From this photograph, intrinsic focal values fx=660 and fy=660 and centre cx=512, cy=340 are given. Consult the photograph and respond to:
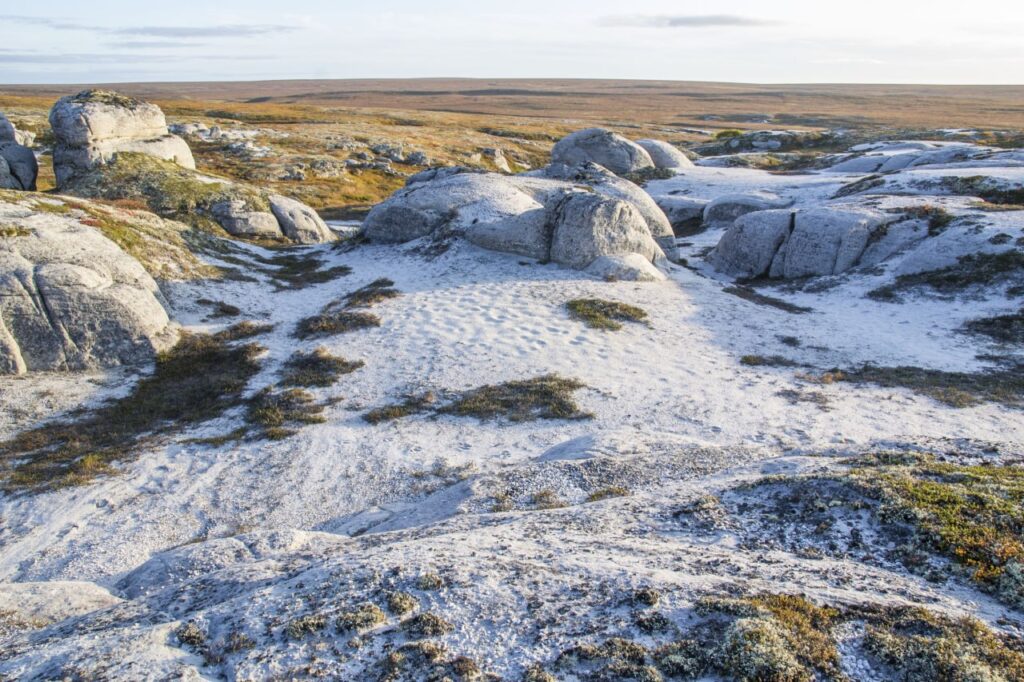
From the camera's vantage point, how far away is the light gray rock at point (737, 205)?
4719cm

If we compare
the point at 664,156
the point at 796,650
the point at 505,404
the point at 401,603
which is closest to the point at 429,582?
the point at 401,603

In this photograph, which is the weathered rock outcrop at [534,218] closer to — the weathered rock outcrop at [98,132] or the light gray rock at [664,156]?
the weathered rock outcrop at [98,132]

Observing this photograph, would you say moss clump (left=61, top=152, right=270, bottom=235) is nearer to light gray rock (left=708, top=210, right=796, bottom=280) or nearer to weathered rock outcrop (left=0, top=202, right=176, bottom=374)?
weathered rock outcrop (left=0, top=202, right=176, bottom=374)

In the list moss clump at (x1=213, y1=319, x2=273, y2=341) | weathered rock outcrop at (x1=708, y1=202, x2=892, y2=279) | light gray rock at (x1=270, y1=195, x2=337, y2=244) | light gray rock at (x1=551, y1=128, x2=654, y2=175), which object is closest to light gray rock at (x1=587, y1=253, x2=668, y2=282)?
weathered rock outcrop at (x1=708, y1=202, x2=892, y2=279)

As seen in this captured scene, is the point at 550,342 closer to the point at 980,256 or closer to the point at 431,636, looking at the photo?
the point at 431,636

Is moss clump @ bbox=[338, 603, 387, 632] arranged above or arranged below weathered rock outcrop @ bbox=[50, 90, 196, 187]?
below

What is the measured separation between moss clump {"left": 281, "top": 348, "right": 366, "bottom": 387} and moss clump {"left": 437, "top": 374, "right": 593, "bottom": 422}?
4.44 meters

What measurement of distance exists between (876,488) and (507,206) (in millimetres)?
30853

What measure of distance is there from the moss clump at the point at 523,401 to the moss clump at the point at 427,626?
11.8 m

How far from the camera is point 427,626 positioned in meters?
6.95

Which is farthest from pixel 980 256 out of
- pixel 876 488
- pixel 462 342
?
pixel 876 488

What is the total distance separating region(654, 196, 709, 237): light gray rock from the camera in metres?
51.0

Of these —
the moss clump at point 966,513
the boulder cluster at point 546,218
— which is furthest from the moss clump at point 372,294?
the moss clump at point 966,513

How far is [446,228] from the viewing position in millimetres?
36312
